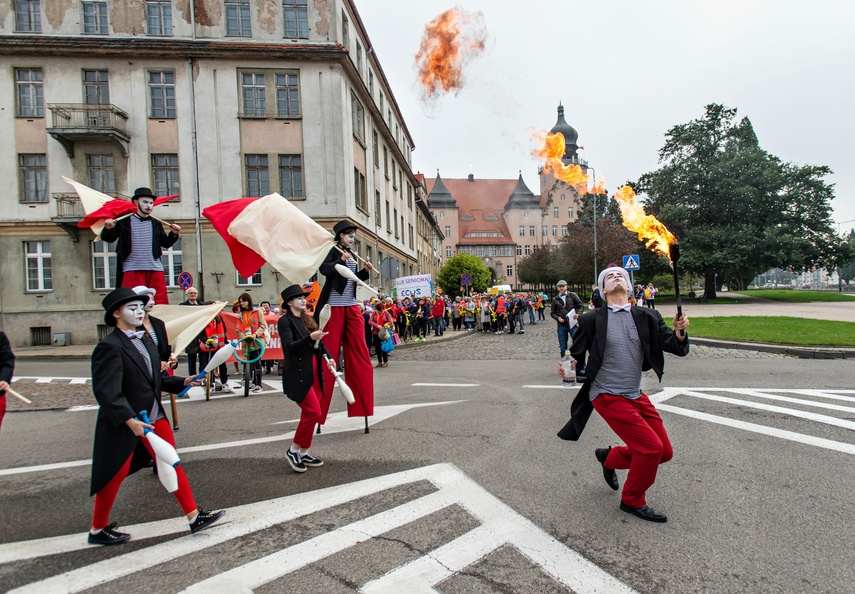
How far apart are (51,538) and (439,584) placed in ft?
9.27

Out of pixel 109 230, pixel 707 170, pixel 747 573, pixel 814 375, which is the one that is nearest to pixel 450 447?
pixel 747 573

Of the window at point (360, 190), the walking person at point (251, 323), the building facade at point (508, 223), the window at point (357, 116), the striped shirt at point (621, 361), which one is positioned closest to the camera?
the striped shirt at point (621, 361)

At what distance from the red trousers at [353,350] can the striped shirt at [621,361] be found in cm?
257

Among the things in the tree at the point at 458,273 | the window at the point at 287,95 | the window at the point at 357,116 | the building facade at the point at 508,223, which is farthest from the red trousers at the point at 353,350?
the building facade at the point at 508,223

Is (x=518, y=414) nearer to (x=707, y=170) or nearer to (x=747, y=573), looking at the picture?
(x=747, y=573)

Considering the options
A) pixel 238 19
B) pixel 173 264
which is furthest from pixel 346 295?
pixel 238 19

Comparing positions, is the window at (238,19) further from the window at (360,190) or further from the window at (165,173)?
the window at (360,190)

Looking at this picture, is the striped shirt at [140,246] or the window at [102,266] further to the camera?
the window at [102,266]

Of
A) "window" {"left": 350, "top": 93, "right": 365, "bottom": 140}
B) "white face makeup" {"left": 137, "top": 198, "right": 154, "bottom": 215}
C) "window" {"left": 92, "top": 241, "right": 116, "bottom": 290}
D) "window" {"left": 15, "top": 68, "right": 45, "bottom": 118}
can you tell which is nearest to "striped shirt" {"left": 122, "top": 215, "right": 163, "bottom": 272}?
"white face makeup" {"left": 137, "top": 198, "right": 154, "bottom": 215}

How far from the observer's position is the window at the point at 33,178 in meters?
23.1

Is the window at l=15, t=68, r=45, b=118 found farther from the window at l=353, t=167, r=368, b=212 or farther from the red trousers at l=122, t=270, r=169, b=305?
the red trousers at l=122, t=270, r=169, b=305

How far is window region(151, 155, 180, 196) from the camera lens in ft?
76.7

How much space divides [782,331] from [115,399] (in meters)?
19.0

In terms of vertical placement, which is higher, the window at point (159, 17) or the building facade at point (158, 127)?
the window at point (159, 17)
